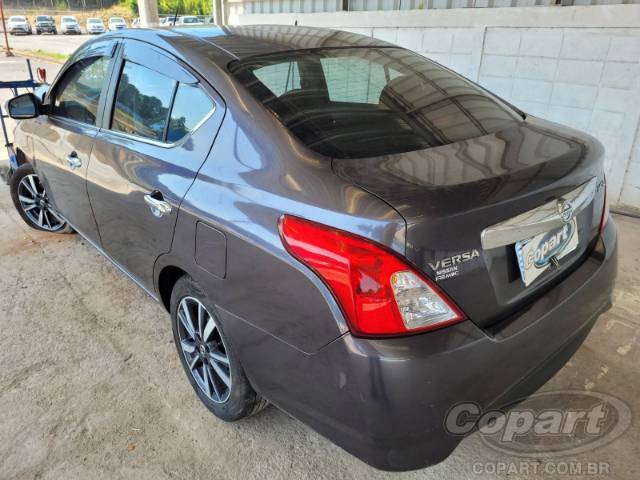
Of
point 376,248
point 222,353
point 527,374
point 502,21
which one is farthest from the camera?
point 502,21

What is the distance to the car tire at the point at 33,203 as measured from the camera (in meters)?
3.95

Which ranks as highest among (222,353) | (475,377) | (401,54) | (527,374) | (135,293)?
(401,54)

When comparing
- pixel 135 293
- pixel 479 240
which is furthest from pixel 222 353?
pixel 135 293

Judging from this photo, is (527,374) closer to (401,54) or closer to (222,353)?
(222,353)

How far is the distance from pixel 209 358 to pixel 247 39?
147cm

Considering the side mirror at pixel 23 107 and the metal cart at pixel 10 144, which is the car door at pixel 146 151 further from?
the metal cart at pixel 10 144

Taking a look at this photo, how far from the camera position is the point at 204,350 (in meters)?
2.16

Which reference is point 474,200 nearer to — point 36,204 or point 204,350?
point 204,350

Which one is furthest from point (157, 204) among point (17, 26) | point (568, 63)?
point (17, 26)

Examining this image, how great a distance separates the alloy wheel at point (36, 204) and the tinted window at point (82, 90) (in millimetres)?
955

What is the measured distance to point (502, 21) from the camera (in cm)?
482

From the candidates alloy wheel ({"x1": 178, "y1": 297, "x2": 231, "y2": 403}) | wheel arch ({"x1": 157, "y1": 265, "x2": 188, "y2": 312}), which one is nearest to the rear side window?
wheel arch ({"x1": 157, "y1": 265, "x2": 188, "y2": 312})

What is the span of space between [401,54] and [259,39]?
0.75 metres

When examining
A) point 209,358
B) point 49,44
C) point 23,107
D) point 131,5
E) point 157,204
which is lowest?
point 49,44
